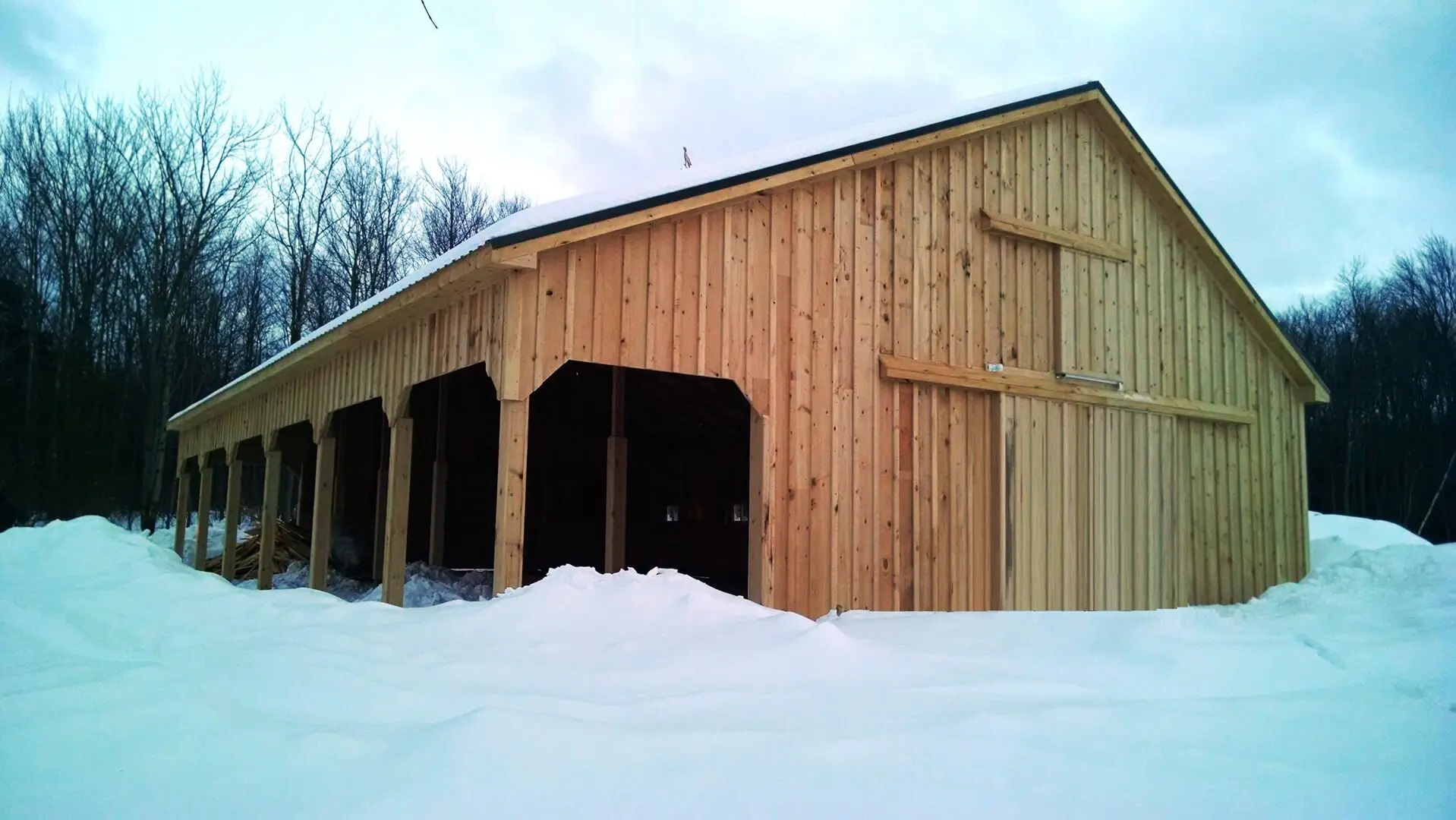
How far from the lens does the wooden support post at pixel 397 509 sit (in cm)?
814

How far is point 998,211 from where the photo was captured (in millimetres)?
9227

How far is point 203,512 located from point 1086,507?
594 inches

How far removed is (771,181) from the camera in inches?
290

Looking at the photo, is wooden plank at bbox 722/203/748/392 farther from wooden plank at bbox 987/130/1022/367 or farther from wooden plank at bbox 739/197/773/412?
wooden plank at bbox 987/130/1022/367

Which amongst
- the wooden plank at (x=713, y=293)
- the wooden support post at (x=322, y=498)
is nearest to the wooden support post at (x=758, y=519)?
the wooden plank at (x=713, y=293)

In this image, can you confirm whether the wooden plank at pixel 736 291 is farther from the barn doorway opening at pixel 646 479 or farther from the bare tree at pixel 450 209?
the bare tree at pixel 450 209

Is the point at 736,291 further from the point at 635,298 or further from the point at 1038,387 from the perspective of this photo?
the point at 1038,387

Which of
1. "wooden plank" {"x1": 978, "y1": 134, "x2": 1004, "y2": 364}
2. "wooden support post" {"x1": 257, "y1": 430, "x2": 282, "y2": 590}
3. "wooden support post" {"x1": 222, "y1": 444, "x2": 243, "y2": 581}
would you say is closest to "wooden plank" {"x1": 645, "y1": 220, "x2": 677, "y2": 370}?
"wooden plank" {"x1": 978, "y1": 134, "x2": 1004, "y2": 364}

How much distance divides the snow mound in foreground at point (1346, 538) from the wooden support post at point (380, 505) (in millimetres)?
14009

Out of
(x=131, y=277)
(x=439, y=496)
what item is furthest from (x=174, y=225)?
(x=439, y=496)

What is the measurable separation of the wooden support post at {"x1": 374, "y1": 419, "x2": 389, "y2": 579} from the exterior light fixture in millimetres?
10475

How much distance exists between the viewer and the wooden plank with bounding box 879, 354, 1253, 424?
827 centimetres

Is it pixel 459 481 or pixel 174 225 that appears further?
pixel 174 225

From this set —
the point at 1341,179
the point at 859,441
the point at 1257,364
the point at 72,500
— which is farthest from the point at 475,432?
the point at 72,500
